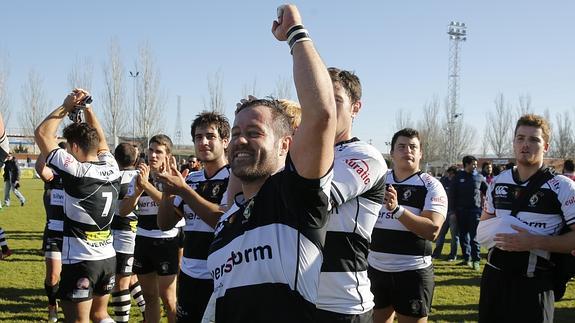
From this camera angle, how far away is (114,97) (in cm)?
4006

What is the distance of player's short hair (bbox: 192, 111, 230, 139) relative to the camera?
15.4ft

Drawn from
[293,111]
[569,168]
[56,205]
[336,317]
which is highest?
Answer: [293,111]

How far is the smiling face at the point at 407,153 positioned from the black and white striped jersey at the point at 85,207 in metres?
2.98

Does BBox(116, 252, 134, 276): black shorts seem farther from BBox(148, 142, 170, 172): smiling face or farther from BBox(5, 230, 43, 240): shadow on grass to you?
BBox(5, 230, 43, 240): shadow on grass

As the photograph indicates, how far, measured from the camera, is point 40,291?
8.33 m

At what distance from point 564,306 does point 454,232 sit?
4.17m

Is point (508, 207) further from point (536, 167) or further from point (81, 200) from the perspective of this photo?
point (81, 200)

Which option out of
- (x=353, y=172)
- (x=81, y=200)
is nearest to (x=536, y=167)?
(x=353, y=172)

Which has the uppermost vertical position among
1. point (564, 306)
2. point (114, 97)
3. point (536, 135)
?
point (114, 97)

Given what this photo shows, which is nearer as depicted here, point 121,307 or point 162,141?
point 162,141

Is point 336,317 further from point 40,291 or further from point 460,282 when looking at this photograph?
point 460,282

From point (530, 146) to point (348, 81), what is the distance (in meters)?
1.96

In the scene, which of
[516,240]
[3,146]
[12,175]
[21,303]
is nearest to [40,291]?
[21,303]

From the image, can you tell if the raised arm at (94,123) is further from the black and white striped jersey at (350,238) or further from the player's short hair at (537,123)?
the player's short hair at (537,123)
